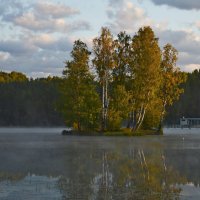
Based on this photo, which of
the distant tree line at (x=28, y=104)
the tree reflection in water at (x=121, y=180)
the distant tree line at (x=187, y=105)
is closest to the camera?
the tree reflection in water at (x=121, y=180)

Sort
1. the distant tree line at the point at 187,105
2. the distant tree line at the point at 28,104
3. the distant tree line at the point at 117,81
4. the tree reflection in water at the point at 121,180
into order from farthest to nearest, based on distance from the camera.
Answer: the distant tree line at the point at 28,104 → the distant tree line at the point at 187,105 → the distant tree line at the point at 117,81 → the tree reflection in water at the point at 121,180

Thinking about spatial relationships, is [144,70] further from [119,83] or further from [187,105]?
[187,105]

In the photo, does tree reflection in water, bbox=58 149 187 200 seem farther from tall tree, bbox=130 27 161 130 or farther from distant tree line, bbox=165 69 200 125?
distant tree line, bbox=165 69 200 125

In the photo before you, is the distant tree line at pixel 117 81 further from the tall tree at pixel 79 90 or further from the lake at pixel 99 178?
the lake at pixel 99 178

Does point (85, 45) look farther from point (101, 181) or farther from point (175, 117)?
point (175, 117)

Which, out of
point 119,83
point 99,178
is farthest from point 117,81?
point 99,178

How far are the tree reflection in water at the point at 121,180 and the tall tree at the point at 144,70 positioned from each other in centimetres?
4872

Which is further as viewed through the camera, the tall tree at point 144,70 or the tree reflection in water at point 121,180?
the tall tree at point 144,70

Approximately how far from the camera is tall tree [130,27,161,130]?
75.5 meters

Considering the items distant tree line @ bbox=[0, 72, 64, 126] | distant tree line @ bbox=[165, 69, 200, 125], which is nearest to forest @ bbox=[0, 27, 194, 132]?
distant tree line @ bbox=[165, 69, 200, 125]

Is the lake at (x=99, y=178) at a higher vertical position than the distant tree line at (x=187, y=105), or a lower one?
lower

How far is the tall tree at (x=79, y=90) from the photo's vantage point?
250ft

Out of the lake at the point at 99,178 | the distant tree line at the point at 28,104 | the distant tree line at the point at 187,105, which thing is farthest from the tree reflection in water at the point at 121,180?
the distant tree line at the point at 28,104

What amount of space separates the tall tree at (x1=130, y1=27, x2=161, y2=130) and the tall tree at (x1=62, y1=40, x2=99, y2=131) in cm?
642
